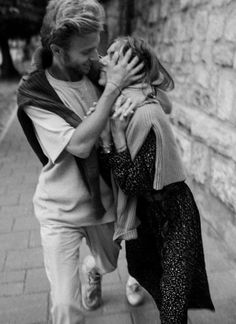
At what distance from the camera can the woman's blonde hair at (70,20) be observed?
1681 mm

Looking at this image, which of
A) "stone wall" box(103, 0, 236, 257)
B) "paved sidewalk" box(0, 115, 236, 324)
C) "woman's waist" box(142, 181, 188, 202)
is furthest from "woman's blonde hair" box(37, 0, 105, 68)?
"paved sidewalk" box(0, 115, 236, 324)

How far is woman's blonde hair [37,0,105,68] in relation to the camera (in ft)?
5.51

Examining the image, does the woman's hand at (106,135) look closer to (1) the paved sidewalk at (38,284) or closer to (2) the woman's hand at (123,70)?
(2) the woman's hand at (123,70)

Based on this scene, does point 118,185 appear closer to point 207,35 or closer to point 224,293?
point 224,293

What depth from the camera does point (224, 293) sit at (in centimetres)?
280

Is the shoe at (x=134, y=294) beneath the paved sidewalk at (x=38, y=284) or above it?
above

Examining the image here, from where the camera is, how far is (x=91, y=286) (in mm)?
2574

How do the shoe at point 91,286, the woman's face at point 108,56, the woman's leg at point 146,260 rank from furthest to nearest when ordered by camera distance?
the shoe at point 91,286 < the woman's leg at point 146,260 < the woman's face at point 108,56

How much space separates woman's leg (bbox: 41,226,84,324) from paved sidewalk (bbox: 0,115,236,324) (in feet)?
2.25

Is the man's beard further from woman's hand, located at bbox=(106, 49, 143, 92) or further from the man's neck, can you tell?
woman's hand, located at bbox=(106, 49, 143, 92)

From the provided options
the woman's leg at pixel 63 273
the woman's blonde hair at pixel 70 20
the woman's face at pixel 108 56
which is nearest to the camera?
the woman's blonde hair at pixel 70 20

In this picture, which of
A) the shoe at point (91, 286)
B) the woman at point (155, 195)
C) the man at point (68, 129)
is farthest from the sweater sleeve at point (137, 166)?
the shoe at point (91, 286)

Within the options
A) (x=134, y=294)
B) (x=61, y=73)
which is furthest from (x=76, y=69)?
(x=134, y=294)

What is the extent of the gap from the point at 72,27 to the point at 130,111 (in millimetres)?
400
